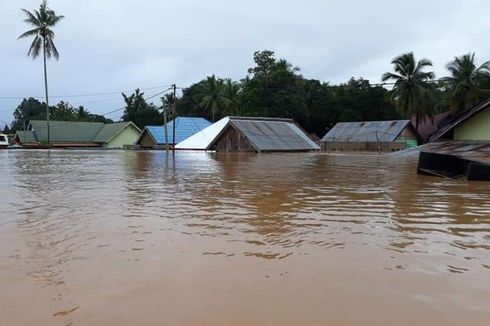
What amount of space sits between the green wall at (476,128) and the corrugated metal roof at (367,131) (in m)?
19.0

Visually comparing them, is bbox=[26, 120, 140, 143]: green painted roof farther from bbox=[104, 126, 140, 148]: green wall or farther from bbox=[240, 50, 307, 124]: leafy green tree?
bbox=[240, 50, 307, 124]: leafy green tree

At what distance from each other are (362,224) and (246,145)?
→ 31550 millimetres

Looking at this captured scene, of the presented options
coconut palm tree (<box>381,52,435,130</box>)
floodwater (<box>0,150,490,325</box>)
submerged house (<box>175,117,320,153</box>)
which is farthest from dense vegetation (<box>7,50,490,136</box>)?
floodwater (<box>0,150,490,325</box>)

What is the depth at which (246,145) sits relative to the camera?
37.8 m

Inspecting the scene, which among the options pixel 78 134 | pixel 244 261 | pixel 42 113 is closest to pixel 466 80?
pixel 244 261

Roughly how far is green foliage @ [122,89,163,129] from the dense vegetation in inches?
5.9

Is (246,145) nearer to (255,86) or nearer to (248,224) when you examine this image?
(255,86)

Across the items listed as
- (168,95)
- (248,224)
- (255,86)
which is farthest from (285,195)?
(168,95)

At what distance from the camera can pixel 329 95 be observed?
5566cm

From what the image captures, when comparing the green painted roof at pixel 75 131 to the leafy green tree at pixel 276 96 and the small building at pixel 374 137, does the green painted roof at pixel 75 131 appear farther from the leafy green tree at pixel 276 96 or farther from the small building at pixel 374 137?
the small building at pixel 374 137

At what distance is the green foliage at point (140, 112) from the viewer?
222 feet

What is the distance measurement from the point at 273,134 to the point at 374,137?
41.4 feet

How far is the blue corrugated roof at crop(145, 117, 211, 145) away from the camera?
50188 mm

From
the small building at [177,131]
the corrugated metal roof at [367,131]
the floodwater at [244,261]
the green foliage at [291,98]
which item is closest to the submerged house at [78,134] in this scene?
the small building at [177,131]
